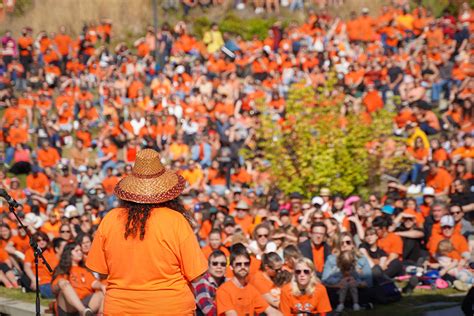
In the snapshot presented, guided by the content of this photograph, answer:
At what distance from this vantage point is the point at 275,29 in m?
24.9

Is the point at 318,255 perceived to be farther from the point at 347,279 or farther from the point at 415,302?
the point at 415,302

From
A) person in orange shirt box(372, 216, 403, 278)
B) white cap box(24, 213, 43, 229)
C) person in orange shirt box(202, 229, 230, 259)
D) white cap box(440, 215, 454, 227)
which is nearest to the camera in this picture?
person in orange shirt box(202, 229, 230, 259)

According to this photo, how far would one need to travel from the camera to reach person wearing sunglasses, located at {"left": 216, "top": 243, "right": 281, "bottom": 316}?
8477 millimetres

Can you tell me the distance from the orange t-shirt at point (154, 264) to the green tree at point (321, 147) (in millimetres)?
10456

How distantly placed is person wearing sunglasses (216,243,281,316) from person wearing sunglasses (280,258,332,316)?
0.16m

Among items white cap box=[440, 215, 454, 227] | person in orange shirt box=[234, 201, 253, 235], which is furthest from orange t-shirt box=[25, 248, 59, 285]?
white cap box=[440, 215, 454, 227]

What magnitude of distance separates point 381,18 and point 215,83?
5.04 meters

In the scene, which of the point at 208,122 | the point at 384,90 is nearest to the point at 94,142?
the point at 208,122

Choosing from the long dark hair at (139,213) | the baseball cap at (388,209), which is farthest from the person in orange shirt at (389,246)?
the long dark hair at (139,213)

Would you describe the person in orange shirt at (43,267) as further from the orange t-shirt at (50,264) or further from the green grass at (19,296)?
the green grass at (19,296)

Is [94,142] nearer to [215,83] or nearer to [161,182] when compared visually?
[215,83]

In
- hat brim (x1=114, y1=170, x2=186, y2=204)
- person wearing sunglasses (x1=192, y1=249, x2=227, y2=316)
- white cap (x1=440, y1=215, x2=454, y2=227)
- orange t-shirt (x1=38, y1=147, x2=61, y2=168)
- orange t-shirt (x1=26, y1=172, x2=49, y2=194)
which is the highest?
hat brim (x1=114, y1=170, x2=186, y2=204)

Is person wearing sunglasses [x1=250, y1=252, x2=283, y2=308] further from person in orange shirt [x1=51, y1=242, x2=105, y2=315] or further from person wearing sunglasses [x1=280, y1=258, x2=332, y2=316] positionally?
person in orange shirt [x1=51, y1=242, x2=105, y2=315]

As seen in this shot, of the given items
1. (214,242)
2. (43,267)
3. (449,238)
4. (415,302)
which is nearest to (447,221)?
(449,238)
